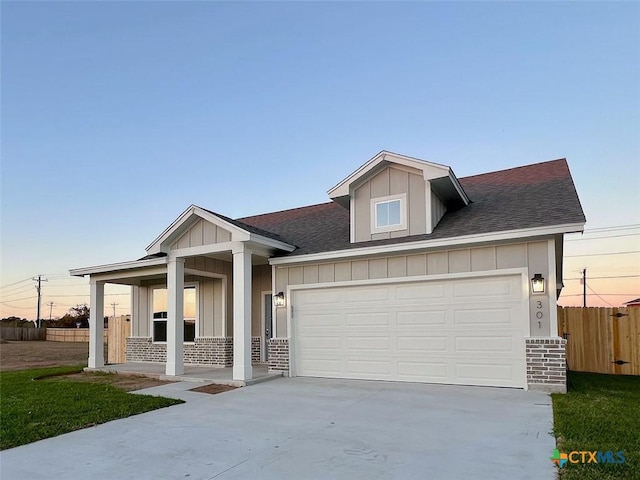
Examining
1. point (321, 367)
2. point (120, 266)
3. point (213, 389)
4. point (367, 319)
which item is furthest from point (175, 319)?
point (367, 319)

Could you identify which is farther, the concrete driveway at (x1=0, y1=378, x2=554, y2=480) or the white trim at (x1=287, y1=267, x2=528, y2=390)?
the white trim at (x1=287, y1=267, x2=528, y2=390)

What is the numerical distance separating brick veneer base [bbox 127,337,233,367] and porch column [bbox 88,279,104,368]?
1728 millimetres

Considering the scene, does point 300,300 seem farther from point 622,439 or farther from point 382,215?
point 622,439

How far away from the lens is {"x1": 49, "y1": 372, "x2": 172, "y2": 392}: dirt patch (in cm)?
984

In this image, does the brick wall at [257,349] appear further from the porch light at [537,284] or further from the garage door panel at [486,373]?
the porch light at [537,284]

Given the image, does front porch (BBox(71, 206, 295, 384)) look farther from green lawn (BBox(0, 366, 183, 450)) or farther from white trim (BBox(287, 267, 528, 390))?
green lawn (BBox(0, 366, 183, 450))

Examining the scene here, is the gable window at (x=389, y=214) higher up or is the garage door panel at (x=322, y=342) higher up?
the gable window at (x=389, y=214)

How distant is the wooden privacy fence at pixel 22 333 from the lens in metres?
41.7

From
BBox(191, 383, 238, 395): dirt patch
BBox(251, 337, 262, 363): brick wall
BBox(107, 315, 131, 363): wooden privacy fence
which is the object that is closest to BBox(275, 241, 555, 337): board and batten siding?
BBox(191, 383, 238, 395): dirt patch

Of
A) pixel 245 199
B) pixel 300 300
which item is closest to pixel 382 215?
pixel 300 300

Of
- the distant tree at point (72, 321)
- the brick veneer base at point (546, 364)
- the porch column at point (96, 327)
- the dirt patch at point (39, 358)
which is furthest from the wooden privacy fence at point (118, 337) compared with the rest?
the distant tree at point (72, 321)

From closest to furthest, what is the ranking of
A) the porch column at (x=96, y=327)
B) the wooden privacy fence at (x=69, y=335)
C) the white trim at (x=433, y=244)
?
the white trim at (x=433, y=244)
the porch column at (x=96, y=327)
the wooden privacy fence at (x=69, y=335)

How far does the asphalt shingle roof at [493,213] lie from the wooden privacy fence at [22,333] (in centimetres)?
3862

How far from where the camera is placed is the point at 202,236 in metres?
10.6
